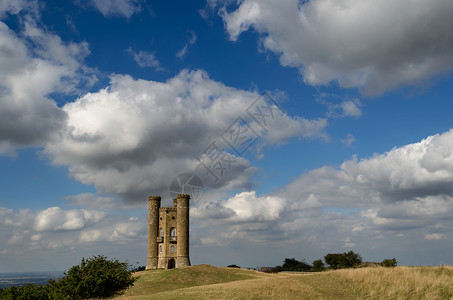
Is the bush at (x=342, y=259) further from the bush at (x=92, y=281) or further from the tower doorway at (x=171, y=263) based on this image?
the bush at (x=92, y=281)

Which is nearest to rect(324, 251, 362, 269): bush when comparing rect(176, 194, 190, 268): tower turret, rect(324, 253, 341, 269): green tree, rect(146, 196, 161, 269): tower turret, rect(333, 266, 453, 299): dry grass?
rect(324, 253, 341, 269): green tree

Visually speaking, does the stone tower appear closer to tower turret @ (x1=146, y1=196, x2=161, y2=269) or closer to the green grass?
tower turret @ (x1=146, y1=196, x2=161, y2=269)

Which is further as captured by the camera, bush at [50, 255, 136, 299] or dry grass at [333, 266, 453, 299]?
bush at [50, 255, 136, 299]

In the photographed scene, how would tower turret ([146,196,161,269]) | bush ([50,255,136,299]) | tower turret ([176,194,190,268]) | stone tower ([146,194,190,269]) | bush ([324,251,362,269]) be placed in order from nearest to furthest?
bush ([50,255,136,299]) → tower turret ([176,194,190,268]) → stone tower ([146,194,190,269]) → tower turret ([146,196,161,269]) → bush ([324,251,362,269])

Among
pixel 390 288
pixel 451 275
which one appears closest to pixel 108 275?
pixel 390 288

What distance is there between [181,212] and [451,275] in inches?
1926

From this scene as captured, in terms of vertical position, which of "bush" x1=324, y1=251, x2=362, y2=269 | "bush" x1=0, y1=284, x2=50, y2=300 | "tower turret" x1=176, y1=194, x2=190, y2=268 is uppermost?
"tower turret" x1=176, y1=194, x2=190, y2=268

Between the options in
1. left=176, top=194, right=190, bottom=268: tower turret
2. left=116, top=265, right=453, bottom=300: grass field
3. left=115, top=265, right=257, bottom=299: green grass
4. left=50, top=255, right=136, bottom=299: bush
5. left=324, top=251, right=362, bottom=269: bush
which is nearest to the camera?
left=116, top=265, right=453, bottom=300: grass field

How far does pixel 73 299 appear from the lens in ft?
95.3

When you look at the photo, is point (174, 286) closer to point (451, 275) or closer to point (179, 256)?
point (179, 256)

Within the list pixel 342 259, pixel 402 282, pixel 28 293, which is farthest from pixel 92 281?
pixel 342 259

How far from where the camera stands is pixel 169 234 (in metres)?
69.5

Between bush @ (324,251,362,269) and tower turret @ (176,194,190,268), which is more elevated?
tower turret @ (176,194,190,268)

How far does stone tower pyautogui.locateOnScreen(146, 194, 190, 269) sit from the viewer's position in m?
68.2
